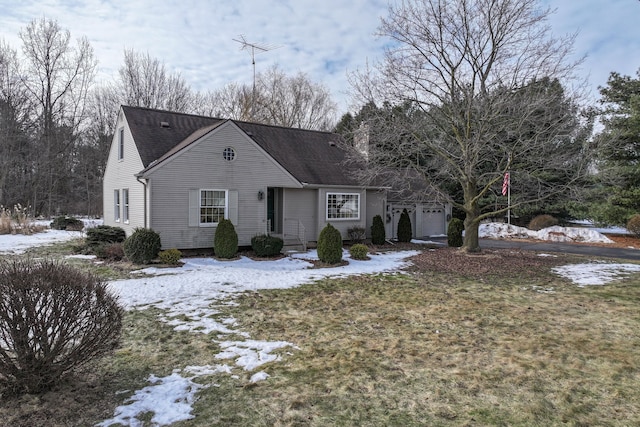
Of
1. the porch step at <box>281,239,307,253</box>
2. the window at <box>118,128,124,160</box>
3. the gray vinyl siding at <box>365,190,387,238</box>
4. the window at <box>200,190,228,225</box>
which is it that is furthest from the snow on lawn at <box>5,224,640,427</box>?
the window at <box>118,128,124,160</box>

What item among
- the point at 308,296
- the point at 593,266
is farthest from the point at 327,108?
the point at 308,296

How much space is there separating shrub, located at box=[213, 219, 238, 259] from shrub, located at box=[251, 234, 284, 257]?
0.81m

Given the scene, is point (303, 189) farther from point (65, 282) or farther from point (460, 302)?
point (65, 282)

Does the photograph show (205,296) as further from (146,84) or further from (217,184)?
(146,84)

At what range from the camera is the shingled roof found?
1417 centimetres

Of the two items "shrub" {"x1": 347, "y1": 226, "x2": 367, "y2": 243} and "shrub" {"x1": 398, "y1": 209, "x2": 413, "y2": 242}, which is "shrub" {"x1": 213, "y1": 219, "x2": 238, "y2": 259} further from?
"shrub" {"x1": 398, "y1": 209, "x2": 413, "y2": 242}

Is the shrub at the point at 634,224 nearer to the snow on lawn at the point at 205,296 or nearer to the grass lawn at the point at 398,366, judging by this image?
the snow on lawn at the point at 205,296

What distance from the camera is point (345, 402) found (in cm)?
357

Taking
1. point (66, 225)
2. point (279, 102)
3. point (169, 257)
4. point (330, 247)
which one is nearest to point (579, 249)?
point (330, 247)

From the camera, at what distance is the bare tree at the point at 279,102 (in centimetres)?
3284

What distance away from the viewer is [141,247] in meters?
11.3

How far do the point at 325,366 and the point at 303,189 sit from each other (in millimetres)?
12072

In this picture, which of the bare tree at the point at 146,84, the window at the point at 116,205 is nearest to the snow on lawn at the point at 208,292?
the window at the point at 116,205

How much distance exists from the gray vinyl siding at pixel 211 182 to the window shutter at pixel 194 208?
0.10m
